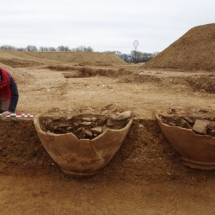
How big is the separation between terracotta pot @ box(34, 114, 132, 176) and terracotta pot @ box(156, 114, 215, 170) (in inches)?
24.2

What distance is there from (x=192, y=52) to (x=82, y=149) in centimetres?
1011

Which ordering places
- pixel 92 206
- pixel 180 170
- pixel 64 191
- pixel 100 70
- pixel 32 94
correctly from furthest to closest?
1. pixel 100 70
2. pixel 32 94
3. pixel 180 170
4. pixel 64 191
5. pixel 92 206

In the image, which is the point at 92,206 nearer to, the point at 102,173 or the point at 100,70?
the point at 102,173

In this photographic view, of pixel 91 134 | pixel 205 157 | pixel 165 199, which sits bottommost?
pixel 165 199

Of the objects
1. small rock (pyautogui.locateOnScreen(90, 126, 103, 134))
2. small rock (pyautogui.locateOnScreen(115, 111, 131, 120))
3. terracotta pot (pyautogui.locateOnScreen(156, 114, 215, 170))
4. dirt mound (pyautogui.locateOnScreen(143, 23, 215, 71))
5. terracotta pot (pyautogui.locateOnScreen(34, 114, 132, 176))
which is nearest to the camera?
terracotta pot (pyautogui.locateOnScreen(34, 114, 132, 176))

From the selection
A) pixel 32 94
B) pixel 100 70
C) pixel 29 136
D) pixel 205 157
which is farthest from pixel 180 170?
pixel 100 70

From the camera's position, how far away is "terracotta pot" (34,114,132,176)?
11.5 ft

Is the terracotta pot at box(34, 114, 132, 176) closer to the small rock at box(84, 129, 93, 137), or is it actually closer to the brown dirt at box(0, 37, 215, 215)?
the brown dirt at box(0, 37, 215, 215)

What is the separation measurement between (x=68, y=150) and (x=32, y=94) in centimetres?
345

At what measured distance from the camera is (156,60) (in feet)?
45.0

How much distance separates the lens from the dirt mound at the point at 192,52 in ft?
37.3

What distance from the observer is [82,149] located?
11.5ft

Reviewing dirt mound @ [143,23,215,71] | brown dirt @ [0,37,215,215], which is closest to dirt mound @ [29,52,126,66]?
dirt mound @ [143,23,215,71]

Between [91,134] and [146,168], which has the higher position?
[91,134]
